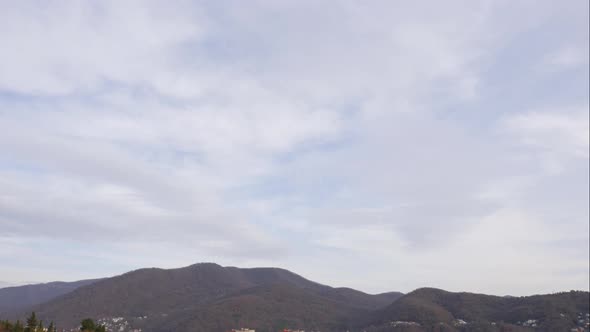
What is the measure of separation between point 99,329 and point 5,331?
2754cm

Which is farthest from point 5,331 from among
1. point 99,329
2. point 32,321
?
point 99,329

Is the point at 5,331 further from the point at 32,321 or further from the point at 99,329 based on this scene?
the point at 99,329

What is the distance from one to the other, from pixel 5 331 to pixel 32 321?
28.4ft

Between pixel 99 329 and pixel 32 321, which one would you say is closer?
pixel 99 329

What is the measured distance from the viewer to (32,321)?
455 feet

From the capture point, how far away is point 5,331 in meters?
130

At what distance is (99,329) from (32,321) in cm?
2872

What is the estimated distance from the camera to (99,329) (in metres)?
123
